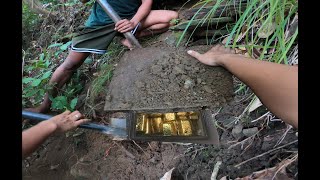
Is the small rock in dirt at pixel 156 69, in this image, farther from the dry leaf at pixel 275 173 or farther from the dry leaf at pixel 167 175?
the dry leaf at pixel 275 173

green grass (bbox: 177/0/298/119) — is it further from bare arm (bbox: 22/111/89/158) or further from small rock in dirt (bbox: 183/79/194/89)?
bare arm (bbox: 22/111/89/158)

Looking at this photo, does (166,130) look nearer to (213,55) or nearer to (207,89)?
(207,89)

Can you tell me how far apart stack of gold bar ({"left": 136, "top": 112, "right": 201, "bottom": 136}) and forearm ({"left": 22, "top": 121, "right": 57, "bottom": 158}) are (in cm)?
77

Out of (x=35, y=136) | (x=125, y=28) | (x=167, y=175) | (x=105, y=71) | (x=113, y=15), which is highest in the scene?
(x=113, y=15)

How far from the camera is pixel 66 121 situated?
1.64 m

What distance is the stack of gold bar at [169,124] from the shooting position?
2.21m

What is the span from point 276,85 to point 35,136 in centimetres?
110

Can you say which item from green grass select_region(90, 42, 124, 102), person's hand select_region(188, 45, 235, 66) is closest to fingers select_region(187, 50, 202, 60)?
person's hand select_region(188, 45, 235, 66)

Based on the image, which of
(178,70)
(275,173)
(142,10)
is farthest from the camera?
(142,10)

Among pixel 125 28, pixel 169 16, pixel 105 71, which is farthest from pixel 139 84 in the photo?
pixel 105 71

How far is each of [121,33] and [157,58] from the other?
2.25 feet

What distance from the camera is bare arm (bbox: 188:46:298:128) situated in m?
1.42

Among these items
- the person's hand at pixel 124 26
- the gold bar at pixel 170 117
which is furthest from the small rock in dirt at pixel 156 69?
the person's hand at pixel 124 26

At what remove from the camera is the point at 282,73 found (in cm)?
148
